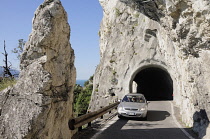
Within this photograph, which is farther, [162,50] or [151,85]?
[151,85]

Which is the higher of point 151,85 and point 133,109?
point 151,85

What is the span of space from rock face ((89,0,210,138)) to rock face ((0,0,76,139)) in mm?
5992

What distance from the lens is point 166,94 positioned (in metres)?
32.1

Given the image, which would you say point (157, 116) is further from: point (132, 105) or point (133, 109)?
point (133, 109)

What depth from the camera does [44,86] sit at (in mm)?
5293

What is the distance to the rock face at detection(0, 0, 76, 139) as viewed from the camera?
4934 millimetres

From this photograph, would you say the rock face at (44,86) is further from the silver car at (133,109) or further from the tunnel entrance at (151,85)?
the tunnel entrance at (151,85)

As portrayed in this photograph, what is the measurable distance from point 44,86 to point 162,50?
1883 cm

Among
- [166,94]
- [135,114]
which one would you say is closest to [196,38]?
[135,114]

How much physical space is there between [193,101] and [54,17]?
785 cm

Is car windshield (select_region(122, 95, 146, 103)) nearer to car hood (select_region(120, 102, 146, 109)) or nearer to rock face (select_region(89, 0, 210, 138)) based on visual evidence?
car hood (select_region(120, 102, 146, 109))

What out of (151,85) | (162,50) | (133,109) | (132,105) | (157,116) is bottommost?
(157,116)

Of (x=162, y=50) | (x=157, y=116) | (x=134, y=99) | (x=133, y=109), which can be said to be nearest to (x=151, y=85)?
(x=162, y=50)

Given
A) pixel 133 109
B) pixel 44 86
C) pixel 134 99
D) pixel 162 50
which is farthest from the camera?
pixel 162 50
